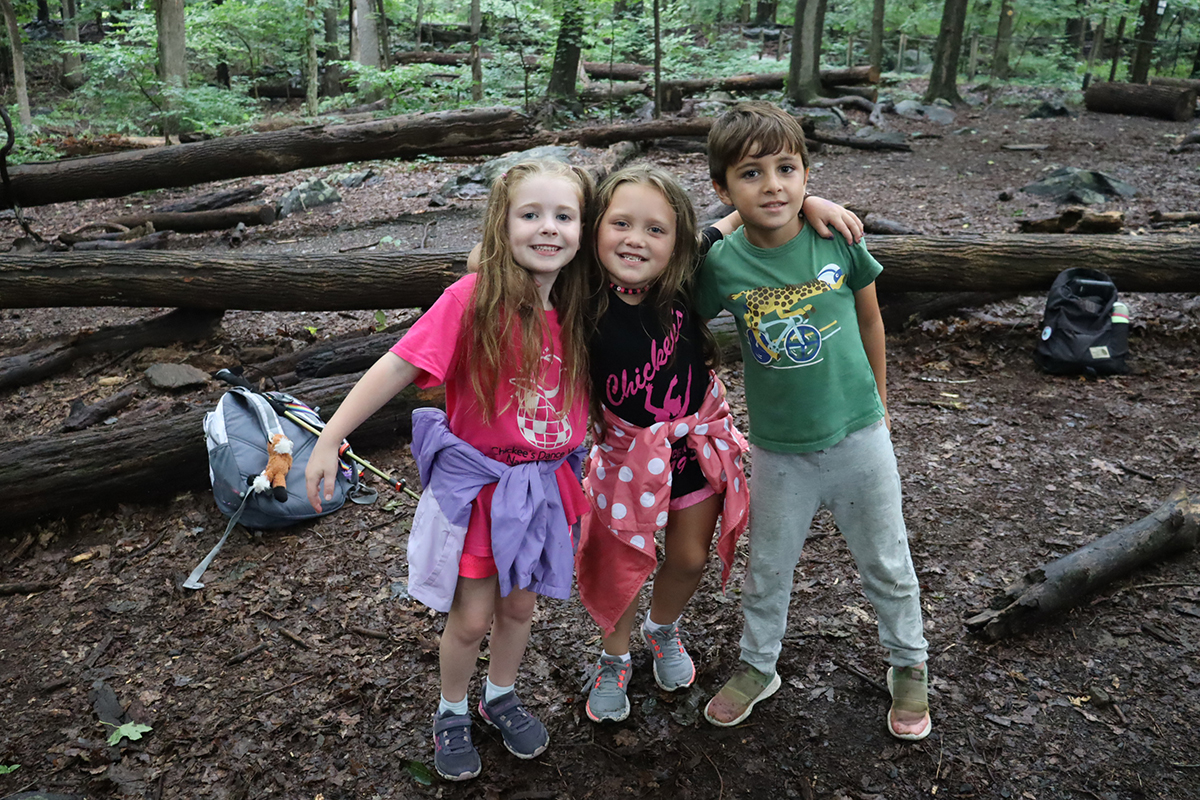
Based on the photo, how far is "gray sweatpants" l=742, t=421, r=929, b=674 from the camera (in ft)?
7.81

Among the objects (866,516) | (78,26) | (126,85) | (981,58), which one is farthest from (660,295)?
(78,26)

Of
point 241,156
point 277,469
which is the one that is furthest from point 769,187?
point 241,156

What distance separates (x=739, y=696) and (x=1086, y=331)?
399cm

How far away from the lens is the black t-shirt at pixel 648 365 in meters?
2.35

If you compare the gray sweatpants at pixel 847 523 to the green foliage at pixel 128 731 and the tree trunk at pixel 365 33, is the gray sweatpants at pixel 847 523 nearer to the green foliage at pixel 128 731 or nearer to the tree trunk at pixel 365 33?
the green foliage at pixel 128 731

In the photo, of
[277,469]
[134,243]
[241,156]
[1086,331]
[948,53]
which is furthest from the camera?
[948,53]

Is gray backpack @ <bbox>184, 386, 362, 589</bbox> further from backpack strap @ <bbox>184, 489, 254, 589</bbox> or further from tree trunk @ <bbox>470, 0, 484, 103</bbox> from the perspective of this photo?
tree trunk @ <bbox>470, 0, 484, 103</bbox>

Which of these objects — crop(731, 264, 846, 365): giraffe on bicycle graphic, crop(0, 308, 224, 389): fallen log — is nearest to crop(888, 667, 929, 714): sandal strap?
crop(731, 264, 846, 365): giraffe on bicycle graphic

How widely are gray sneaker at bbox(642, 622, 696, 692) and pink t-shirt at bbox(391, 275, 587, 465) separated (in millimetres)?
936

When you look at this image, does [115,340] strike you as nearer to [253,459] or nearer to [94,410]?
[94,410]

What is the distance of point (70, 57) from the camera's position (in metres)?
22.5

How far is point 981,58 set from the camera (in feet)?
80.2

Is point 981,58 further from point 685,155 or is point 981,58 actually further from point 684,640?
point 684,640

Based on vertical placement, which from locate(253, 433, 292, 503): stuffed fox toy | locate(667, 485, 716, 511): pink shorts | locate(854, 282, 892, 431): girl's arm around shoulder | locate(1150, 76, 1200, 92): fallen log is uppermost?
locate(1150, 76, 1200, 92): fallen log
